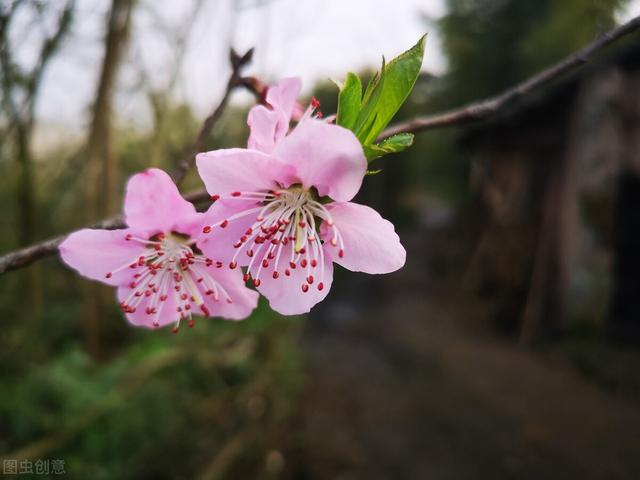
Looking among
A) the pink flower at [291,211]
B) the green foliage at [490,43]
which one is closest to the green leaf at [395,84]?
the pink flower at [291,211]

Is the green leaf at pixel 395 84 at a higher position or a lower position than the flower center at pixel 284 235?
higher

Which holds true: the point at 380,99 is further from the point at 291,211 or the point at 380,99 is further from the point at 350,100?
the point at 291,211

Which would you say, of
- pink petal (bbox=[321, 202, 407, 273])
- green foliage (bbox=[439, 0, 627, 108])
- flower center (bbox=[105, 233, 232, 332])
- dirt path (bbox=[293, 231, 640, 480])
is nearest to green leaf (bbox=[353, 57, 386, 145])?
pink petal (bbox=[321, 202, 407, 273])

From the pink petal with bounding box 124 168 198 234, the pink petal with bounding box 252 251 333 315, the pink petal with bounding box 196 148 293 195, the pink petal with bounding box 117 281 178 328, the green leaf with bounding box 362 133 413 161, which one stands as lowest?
the pink petal with bounding box 117 281 178 328

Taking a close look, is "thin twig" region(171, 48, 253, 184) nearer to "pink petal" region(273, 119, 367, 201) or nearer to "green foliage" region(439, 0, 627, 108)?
"pink petal" region(273, 119, 367, 201)

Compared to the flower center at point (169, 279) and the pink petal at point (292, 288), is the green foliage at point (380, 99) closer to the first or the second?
the pink petal at point (292, 288)

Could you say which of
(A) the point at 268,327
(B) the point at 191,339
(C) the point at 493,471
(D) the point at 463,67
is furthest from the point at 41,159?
(D) the point at 463,67

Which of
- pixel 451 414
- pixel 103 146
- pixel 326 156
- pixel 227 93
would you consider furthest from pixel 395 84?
pixel 451 414
